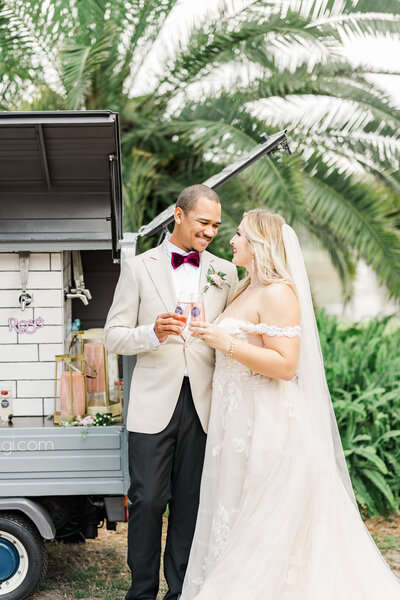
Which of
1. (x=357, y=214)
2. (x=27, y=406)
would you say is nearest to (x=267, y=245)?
(x=27, y=406)

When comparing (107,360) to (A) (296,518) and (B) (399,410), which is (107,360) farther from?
(B) (399,410)

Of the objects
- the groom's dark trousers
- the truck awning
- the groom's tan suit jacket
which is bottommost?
the groom's dark trousers

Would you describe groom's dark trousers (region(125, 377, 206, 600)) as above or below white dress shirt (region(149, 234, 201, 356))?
below

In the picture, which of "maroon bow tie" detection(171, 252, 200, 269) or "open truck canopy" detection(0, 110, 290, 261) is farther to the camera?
"open truck canopy" detection(0, 110, 290, 261)

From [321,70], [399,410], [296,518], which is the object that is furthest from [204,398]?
[321,70]

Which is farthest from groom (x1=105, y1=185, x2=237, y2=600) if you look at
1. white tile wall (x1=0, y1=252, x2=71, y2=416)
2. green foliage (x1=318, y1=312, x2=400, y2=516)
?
green foliage (x1=318, y1=312, x2=400, y2=516)

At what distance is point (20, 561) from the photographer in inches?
156

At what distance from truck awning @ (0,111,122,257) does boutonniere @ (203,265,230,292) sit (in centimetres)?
70

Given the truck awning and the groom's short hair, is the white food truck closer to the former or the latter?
the truck awning

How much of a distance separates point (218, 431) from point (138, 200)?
510cm

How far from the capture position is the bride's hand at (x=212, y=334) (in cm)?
322

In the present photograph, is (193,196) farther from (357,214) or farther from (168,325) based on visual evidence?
(357,214)

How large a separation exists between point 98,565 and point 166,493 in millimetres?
1563

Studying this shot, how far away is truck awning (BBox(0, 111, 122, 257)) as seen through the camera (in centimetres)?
392
